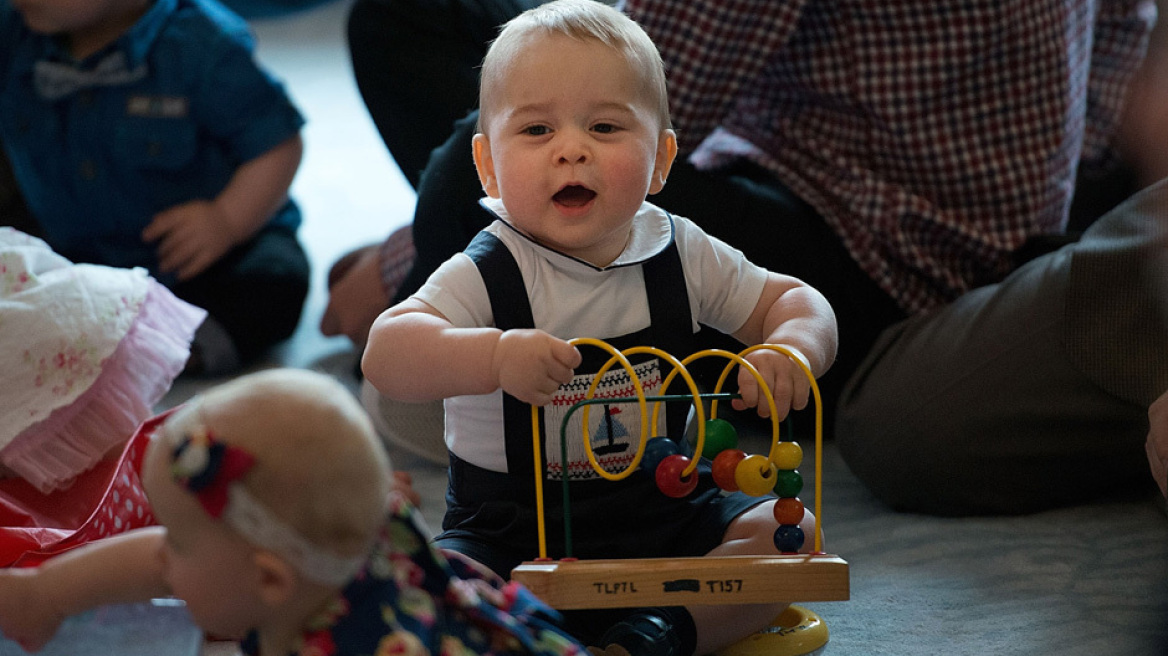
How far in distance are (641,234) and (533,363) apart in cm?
24

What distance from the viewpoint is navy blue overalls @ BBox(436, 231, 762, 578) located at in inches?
38.5

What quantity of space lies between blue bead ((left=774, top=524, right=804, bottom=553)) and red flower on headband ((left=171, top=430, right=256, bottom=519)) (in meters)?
0.45

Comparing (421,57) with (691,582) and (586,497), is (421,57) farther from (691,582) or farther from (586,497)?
(691,582)

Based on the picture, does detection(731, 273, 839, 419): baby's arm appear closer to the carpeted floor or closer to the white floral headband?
the carpeted floor

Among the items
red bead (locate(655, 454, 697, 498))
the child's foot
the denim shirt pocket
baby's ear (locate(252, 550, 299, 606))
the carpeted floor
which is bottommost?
the child's foot

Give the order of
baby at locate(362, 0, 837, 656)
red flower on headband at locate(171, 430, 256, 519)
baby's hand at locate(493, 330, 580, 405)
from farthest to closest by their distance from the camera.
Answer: baby at locate(362, 0, 837, 656)
baby's hand at locate(493, 330, 580, 405)
red flower on headband at locate(171, 430, 256, 519)

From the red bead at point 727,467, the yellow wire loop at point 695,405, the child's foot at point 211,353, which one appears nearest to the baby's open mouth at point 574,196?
the yellow wire loop at point 695,405

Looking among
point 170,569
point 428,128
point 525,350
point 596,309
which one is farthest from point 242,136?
point 170,569

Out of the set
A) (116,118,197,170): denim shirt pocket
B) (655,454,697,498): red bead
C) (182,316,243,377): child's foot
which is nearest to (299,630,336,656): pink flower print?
(655,454,697,498): red bead

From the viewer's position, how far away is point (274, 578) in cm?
65

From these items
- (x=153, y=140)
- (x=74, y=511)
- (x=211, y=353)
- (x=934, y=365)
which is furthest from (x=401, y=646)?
(x=153, y=140)

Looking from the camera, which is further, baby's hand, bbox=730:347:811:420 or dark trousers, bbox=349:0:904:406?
dark trousers, bbox=349:0:904:406

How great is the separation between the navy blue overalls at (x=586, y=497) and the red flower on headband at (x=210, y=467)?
37 centimetres

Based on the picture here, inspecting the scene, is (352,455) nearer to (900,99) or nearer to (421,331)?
(421,331)
